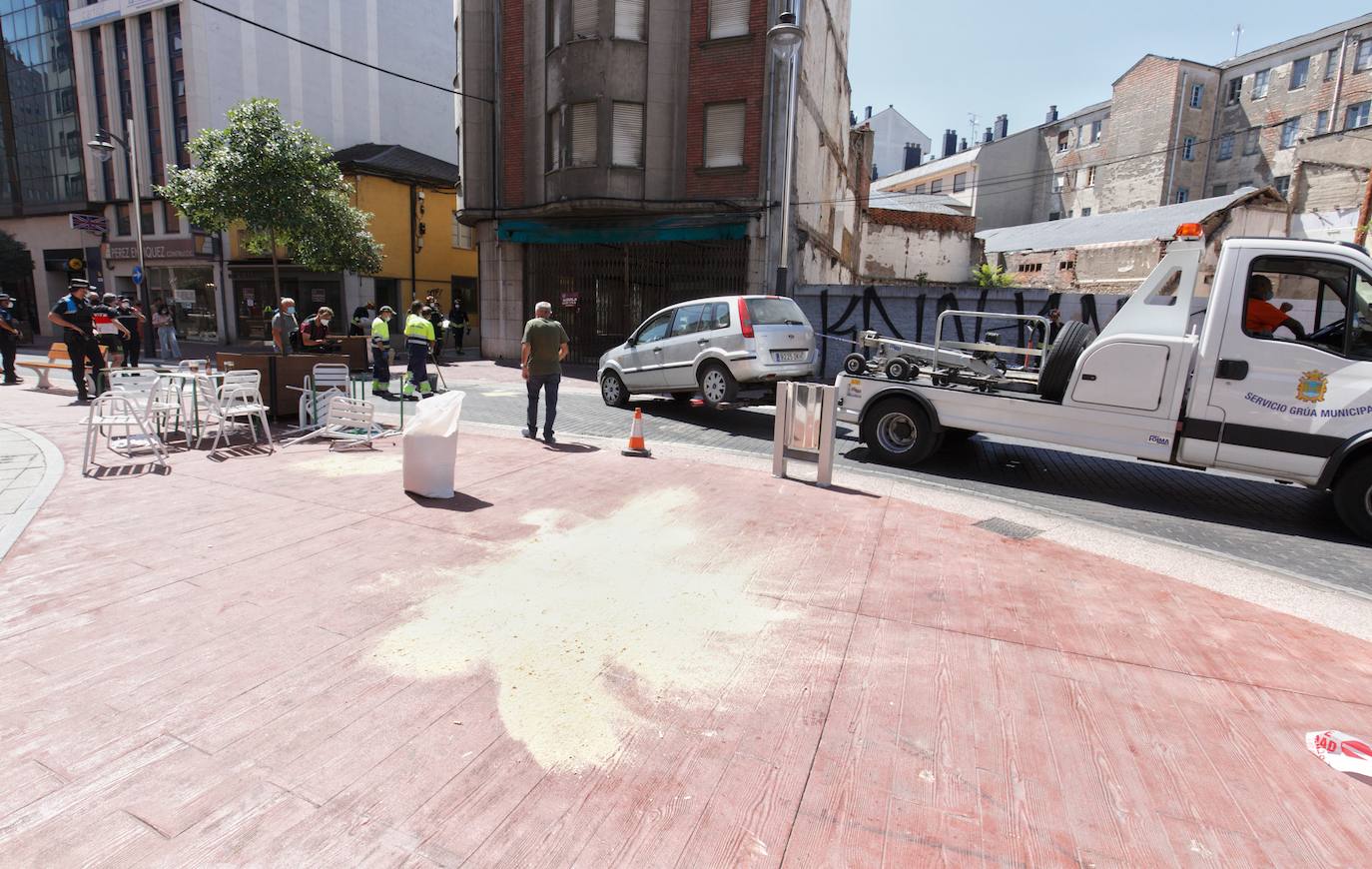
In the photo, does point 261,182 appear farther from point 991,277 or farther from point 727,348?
point 991,277

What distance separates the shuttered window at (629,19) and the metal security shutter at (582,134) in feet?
6.57

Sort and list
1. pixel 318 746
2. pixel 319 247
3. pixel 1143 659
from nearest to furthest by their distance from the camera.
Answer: pixel 318 746
pixel 1143 659
pixel 319 247

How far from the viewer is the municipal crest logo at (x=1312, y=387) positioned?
5.90 meters

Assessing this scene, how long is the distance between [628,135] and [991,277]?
79.1ft

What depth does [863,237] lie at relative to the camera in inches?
1328

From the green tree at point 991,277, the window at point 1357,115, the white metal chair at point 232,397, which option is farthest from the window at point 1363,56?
the white metal chair at point 232,397

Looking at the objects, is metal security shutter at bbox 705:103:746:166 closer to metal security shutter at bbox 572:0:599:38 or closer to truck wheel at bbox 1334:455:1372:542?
metal security shutter at bbox 572:0:599:38

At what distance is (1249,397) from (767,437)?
17.6 feet

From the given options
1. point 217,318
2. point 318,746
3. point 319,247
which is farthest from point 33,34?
point 318,746

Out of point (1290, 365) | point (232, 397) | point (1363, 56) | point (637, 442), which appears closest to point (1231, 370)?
point (1290, 365)

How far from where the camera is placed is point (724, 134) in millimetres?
17797

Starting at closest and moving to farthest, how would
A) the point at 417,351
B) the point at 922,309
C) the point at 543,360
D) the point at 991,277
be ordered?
the point at 543,360, the point at 417,351, the point at 922,309, the point at 991,277

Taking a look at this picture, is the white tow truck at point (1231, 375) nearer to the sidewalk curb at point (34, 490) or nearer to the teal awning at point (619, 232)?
the sidewalk curb at point (34, 490)

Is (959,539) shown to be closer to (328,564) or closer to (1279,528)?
(1279,528)
